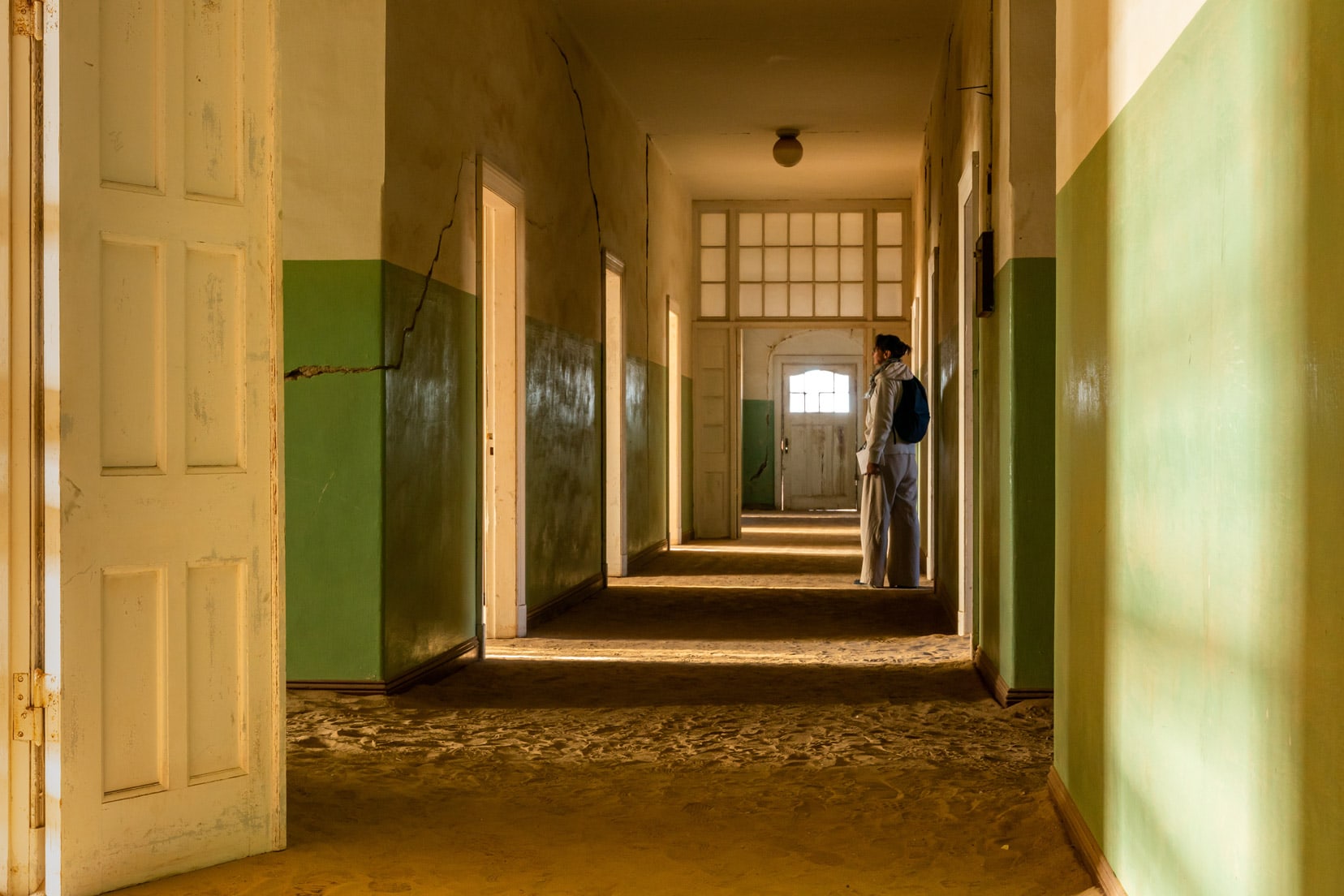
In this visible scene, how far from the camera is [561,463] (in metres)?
6.76

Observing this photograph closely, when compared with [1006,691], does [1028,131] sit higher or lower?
higher

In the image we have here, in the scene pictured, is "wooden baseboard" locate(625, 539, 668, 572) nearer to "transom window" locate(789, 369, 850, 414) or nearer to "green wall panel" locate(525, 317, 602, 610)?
"green wall panel" locate(525, 317, 602, 610)

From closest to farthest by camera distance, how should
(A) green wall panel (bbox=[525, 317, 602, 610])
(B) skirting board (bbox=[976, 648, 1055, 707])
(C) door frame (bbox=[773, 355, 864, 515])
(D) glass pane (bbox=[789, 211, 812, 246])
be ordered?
(B) skirting board (bbox=[976, 648, 1055, 707]) → (A) green wall panel (bbox=[525, 317, 602, 610]) → (D) glass pane (bbox=[789, 211, 812, 246]) → (C) door frame (bbox=[773, 355, 864, 515])

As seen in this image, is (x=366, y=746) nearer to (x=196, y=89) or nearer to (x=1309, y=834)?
(x=196, y=89)

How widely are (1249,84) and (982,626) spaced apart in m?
3.55

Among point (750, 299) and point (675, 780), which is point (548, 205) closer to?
point (675, 780)

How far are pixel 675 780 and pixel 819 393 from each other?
13.8 meters

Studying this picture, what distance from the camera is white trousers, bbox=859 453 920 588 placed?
7.49 m

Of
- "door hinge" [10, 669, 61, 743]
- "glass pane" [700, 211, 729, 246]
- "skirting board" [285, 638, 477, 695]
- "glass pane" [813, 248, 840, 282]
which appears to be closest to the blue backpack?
"skirting board" [285, 638, 477, 695]

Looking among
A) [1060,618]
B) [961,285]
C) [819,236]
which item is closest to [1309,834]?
[1060,618]

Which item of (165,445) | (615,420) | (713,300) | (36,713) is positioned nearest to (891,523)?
(615,420)

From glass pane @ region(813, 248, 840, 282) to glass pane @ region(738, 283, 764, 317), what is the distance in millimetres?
559

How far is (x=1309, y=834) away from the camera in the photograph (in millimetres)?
1384

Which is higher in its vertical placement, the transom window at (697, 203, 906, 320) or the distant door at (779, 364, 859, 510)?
the transom window at (697, 203, 906, 320)
